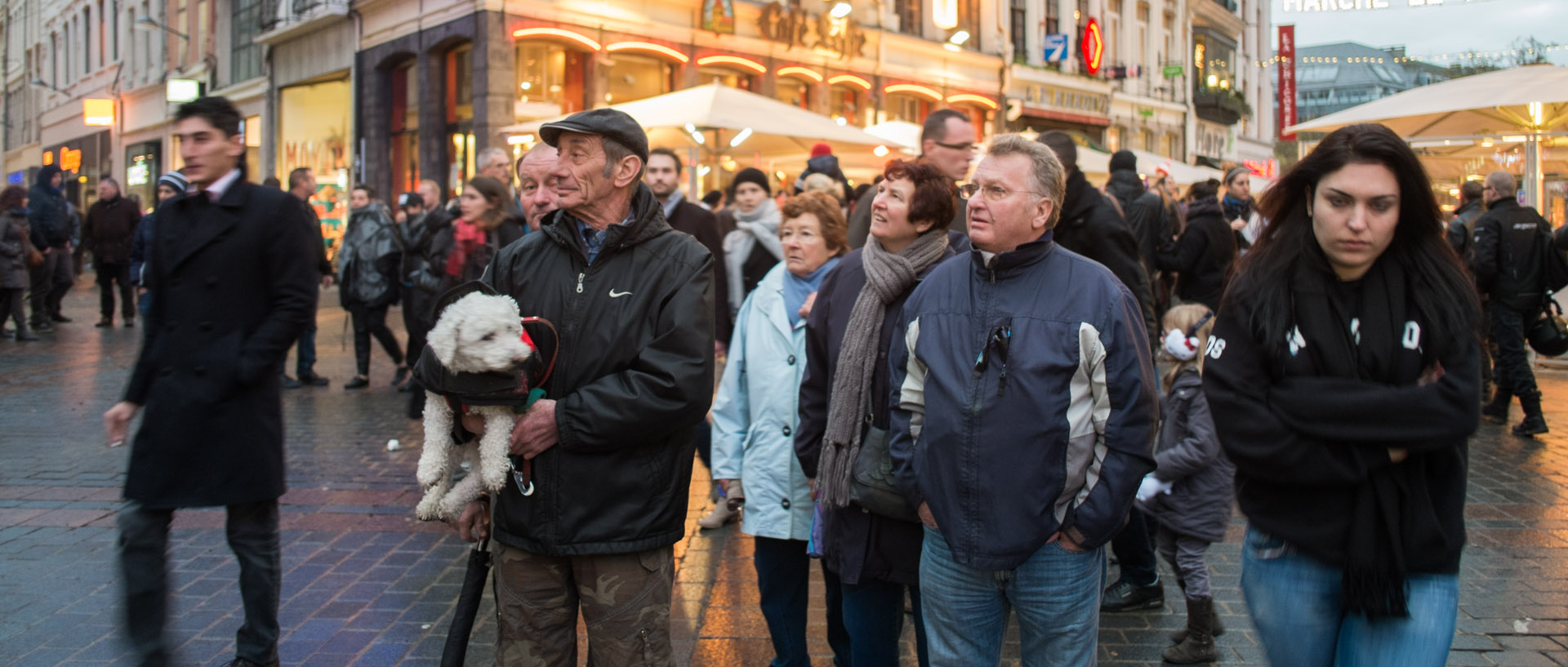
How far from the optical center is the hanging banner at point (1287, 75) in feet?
147

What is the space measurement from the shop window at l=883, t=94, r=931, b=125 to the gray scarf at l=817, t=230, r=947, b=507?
2268cm

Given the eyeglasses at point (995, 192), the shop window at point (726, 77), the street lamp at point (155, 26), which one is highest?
the street lamp at point (155, 26)

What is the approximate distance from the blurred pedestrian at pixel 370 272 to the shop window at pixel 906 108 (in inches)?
660

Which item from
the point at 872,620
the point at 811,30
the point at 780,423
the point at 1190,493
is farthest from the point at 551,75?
the point at 872,620

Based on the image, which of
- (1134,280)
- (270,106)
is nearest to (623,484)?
(1134,280)

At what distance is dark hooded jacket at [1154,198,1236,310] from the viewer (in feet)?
27.8

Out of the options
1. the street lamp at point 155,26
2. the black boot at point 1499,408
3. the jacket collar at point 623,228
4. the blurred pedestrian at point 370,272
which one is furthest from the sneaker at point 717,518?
the street lamp at point 155,26

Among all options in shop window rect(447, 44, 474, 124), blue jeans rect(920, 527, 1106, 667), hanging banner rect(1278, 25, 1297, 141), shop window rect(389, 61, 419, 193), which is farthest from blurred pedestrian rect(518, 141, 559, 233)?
hanging banner rect(1278, 25, 1297, 141)

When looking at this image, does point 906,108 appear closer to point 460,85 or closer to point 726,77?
point 726,77

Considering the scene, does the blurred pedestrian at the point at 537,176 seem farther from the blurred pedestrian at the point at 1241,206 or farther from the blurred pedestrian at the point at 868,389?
the blurred pedestrian at the point at 1241,206

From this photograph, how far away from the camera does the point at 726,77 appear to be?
2205 centimetres

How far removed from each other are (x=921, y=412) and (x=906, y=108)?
80.8 feet

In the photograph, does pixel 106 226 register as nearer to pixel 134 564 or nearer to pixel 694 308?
pixel 134 564

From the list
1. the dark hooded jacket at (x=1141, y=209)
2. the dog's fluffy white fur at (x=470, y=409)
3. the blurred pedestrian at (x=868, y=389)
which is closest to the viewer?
the dog's fluffy white fur at (x=470, y=409)
